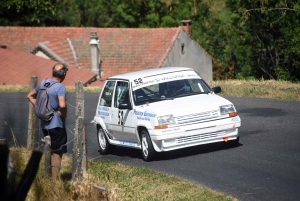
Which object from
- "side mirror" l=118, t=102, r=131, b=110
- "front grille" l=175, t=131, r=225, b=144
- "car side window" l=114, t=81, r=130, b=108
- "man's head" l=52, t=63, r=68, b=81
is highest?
"man's head" l=52, t=63, r=68, b=81

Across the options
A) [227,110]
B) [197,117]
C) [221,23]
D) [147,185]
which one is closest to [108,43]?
[221,23]

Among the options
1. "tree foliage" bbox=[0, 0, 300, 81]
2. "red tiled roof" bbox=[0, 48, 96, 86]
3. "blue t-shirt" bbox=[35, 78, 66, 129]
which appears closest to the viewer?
"blue t-shirt" bbox=[35, 78, 66, 129]

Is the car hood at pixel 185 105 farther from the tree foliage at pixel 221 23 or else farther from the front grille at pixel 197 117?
the tree foliage at pixel 221 23

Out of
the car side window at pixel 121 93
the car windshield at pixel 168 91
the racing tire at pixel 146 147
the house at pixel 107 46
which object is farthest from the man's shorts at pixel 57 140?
the house at pixel 107 46

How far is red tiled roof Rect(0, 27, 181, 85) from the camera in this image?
58.5 m

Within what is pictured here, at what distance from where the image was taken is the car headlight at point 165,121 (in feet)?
44.4

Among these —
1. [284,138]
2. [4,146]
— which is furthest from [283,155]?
[4,146]

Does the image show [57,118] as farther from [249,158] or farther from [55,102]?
[249,158]

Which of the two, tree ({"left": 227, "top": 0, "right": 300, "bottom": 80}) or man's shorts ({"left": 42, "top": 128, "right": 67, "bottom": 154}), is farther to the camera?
tree ({"left": 227, "top": 0, "right": 300, "bottom": 80})

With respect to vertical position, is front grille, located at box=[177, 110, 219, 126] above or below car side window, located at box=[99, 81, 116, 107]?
below

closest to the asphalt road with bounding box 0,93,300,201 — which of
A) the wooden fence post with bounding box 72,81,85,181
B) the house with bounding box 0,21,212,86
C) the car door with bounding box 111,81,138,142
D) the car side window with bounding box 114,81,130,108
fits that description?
the car door with bounding box 111,81,138,142

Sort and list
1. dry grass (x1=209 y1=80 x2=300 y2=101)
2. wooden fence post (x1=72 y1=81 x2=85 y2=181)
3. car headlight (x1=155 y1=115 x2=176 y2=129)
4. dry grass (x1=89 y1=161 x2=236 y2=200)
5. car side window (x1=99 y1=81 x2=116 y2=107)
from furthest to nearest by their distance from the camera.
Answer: dry grass (x1=209 y1=80 x2=300 y2=101)
car side window (x1=99 y1=81 x2=116 y2=107)
car headlight (x1=155 y1=115 x2=176 y2=129)
wooden fence post (x1=72 y1=81 x2=85 y2=181)
dry grass (x1=89 y1=161 x2=236 y2=200)

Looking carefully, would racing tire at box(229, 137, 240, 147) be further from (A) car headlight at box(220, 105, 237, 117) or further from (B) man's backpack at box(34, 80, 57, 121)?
(B) man's backpack at box(34, 80, 57, 121)

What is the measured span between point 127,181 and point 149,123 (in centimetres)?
207
